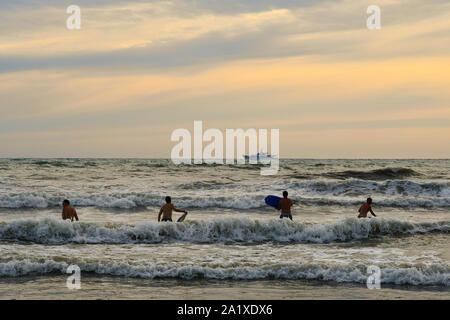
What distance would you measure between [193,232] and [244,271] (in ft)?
18.1

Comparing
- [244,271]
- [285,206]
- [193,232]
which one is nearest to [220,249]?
[193,232]

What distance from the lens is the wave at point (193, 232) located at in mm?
15836

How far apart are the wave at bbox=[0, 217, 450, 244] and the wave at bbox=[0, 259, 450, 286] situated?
13.5 ft

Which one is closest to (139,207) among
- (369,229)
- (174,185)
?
(174,185)

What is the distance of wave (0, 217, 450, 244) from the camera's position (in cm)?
1584

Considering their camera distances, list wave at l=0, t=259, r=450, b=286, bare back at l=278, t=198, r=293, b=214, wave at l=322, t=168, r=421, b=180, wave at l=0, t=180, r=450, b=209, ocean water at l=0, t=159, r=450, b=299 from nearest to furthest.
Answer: ocean water at l=0, t=159, r=450, b=299, wave at l=0, t=259, r=450, b=286, bare back at l=278, t=198, r=293, b=214, wave at l=0, t=180, r=450, b=209, wave at l=322, t=168, r=421, b=180

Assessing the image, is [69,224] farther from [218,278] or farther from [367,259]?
[367,259]

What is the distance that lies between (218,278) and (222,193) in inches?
810

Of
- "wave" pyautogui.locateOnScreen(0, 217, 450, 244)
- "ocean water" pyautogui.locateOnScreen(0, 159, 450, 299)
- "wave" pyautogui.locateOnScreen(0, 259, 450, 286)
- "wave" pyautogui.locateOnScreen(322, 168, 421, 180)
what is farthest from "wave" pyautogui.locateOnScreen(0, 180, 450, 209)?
"wave" pyautogui.locateOnScreen(0, 259, 450, 286)

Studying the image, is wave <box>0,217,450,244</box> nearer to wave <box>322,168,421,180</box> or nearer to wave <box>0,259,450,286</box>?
wave <box>0,259,450,286</box>

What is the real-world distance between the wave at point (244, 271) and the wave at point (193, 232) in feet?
13.5

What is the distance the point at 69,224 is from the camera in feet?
53.0

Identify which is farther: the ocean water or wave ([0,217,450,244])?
wave ([0,217,450,244])

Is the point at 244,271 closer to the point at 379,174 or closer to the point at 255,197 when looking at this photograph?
the point at 255,197
